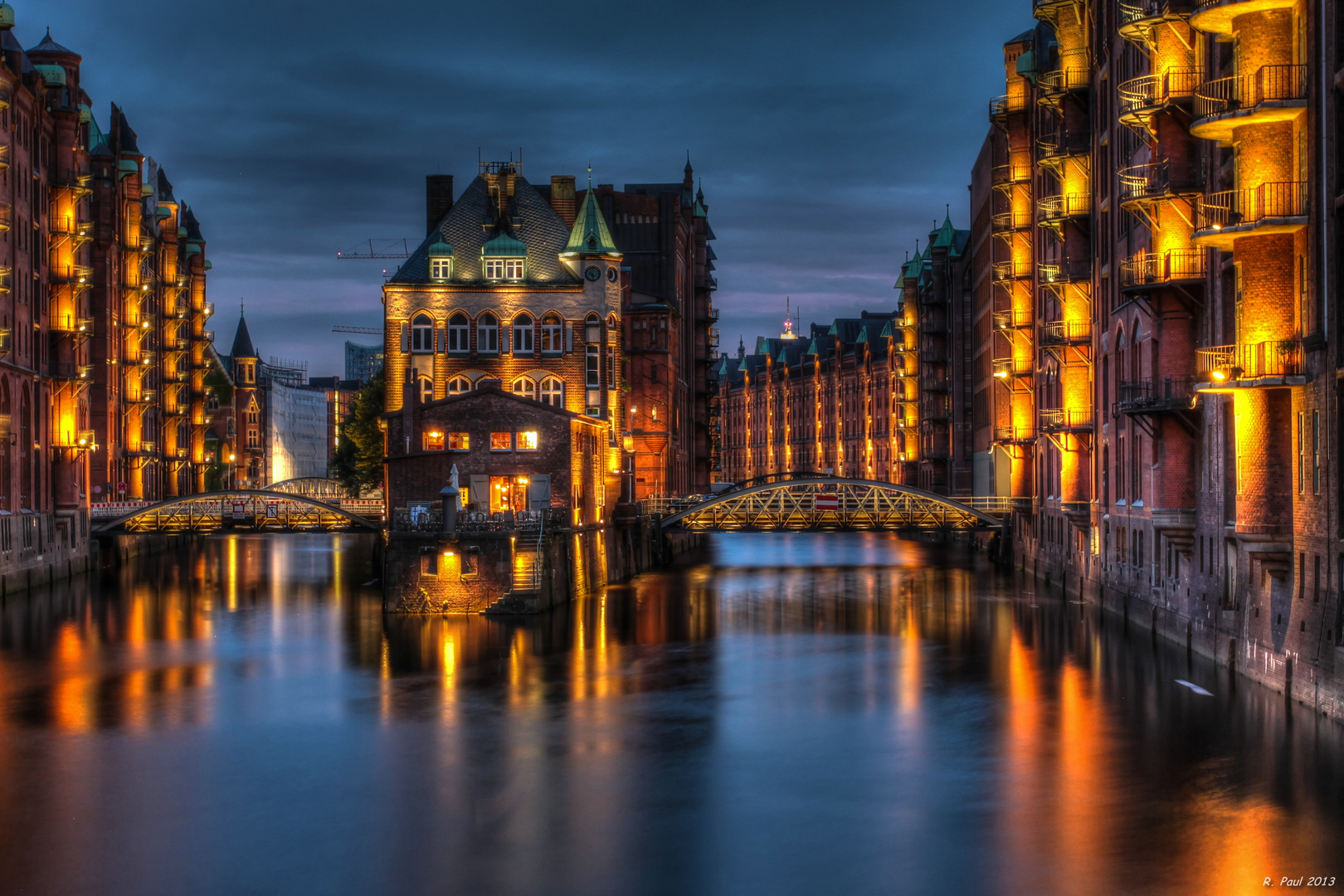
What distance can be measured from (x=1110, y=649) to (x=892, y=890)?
25.8 m

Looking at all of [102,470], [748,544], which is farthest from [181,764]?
[748,544]

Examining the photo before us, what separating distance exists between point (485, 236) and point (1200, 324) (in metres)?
45.2

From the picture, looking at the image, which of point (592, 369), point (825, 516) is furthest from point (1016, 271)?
point (592, 369)

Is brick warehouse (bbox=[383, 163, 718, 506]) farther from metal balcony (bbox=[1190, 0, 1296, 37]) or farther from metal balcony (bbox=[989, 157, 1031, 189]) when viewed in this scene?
metal balcony (bbox=[1190, 0, 1296, 37])

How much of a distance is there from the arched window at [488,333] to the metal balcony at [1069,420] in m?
30.0

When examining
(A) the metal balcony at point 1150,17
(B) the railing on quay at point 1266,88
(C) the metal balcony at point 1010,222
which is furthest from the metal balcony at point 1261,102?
(C) the metal balcony at point 1010,222

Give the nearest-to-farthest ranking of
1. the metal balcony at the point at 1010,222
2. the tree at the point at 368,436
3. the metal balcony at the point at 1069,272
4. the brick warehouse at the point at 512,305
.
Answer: the metal balcony at the point at 1069,272
the metal balcony at the point at 1010,222
the brick warehouse at the point at 512,305
the tree at the point at 368,436

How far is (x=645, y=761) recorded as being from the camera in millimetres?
31203

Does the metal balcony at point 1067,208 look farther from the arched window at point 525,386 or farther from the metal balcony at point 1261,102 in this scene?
the arched window at point 525,386

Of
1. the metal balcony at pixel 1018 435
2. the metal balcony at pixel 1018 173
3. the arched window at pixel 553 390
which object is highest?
the metal balcony at pixel 1018 173

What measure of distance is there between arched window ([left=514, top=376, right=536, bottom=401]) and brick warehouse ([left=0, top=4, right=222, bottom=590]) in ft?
71.4

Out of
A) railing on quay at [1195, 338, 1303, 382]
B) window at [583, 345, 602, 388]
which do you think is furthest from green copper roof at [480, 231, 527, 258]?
railing on quay at [1195, 338, 1303, 382]

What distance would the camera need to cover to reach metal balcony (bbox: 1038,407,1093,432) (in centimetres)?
5831

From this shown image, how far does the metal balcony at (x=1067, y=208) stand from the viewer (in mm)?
58125
